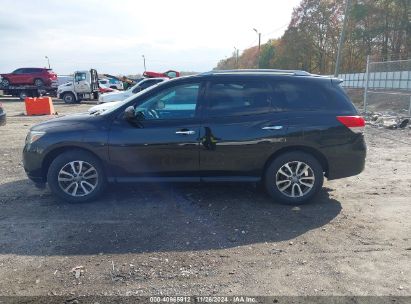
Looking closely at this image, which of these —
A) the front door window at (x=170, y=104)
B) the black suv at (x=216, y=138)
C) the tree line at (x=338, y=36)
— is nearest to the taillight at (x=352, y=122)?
the black suv at (x=216, y=138)

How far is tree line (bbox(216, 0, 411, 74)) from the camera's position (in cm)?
3619

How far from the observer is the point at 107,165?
517 cm

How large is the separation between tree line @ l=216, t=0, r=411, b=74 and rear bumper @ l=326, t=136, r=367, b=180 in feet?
99.2

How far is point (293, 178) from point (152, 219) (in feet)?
6.70

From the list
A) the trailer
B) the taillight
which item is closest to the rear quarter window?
the taillight

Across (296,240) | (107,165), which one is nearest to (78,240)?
(107,165)

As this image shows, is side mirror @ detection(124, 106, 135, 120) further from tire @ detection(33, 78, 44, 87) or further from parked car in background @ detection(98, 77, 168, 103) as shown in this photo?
tire @ detection(33, 78, 44, 87)

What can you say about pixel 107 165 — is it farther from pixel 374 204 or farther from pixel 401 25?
pixel 401 25

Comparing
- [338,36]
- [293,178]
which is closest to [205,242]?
[293,178]

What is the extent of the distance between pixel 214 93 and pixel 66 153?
2261 millimetres

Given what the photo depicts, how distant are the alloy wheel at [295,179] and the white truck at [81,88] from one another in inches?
950

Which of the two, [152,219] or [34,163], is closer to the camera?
[152,219]

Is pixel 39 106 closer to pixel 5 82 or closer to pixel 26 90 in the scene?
pixel 26 90

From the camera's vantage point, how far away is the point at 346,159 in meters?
5.18
